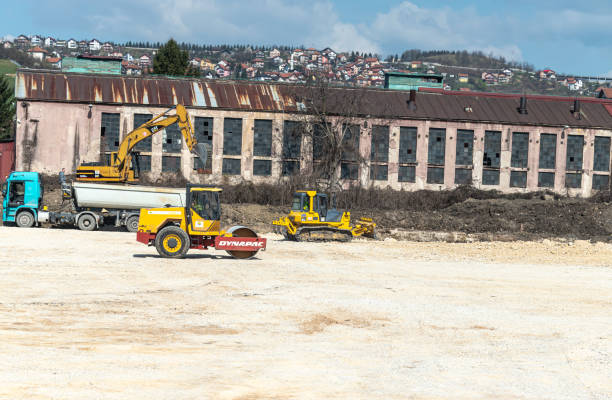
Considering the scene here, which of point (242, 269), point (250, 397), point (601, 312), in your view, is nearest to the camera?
point (250, 397)

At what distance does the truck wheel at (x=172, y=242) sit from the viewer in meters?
27.8

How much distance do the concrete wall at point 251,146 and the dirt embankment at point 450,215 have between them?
3665 mm

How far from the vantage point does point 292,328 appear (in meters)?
16.9

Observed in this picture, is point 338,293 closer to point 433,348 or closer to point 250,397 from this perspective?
point 433,348

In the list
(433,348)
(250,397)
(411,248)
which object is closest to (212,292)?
(433,348)

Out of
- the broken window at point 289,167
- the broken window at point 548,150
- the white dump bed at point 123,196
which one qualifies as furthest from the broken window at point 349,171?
the white dump bed at point 123,196

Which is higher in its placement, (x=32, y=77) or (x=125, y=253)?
(x=32, y=77)

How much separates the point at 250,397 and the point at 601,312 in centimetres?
1257

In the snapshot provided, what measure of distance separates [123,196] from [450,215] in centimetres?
2147

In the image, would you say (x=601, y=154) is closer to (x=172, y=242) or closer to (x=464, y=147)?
(x=464, y=147)

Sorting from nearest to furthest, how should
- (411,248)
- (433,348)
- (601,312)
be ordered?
(433,348)
(601,312)
(411,248)

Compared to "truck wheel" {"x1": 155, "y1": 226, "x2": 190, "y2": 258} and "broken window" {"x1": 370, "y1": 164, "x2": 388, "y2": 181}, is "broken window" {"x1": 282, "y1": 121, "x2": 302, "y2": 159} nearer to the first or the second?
"broken window" {"x1": 370, "y1": 164, "x2": 388, "y2": 181}

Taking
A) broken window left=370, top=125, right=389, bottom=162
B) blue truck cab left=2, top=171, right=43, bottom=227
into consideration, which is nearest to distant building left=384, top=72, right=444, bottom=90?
broken window left=370, top=125, right=389, bottom=162

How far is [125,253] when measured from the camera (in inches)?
1168
